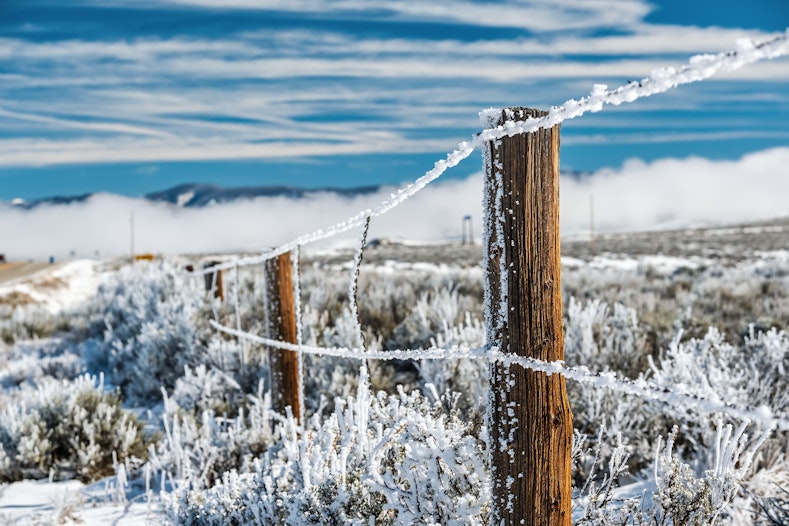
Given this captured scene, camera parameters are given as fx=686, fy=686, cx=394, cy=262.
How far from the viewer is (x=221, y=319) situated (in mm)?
8227

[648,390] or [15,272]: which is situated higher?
[648,390]

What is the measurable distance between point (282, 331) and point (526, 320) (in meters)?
3.16

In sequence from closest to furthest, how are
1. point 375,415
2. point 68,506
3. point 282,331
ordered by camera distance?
point 375,415, point 68,506, point 282,331

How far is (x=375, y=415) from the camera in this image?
3500mm

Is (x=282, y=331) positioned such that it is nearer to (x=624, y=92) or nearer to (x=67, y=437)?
(x=67, y=437)

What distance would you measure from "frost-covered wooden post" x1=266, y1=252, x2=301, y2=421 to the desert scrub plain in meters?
0.16

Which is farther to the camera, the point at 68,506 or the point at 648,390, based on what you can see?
the point at 68,506

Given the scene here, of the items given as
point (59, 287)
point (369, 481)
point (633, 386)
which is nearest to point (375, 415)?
point (369, 481)

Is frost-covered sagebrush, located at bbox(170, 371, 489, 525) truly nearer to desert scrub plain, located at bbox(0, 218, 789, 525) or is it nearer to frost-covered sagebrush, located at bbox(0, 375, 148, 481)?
desert scrub plain, located at bbox(0, 218, 789, 525)

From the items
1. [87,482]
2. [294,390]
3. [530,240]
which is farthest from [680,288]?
[530,240]

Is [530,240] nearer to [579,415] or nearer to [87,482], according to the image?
[579,415]

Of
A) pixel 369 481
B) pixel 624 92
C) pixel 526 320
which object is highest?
pixel 624 92

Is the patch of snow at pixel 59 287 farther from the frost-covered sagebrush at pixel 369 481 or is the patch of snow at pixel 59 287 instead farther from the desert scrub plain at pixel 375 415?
the frost-covered sagebrush at pixel 369 481

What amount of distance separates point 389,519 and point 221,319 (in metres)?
5.82
